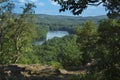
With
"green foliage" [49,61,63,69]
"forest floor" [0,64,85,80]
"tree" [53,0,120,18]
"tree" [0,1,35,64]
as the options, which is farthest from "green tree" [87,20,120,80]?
"tree" [0,1,35,64]

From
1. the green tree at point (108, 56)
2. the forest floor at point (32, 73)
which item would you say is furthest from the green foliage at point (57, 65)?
the green tree at point (108, 56)

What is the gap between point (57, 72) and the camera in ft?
74.9

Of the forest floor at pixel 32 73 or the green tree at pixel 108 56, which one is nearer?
the green tree at pixel 108 56

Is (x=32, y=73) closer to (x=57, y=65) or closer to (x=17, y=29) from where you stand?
(x=57, y=65)

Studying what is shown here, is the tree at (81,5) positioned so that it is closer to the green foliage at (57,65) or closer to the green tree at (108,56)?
the green tree at (108,56)

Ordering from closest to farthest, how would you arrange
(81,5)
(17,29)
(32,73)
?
(81,5) → (32,73) → (17,29)

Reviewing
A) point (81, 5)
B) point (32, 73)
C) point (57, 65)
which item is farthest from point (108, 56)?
point (57, 65)

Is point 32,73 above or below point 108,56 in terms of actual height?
below

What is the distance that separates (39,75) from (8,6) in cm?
1999

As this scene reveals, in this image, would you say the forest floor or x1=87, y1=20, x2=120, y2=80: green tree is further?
the forest floor

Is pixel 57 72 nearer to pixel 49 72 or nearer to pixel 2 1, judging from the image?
pixel 49 72

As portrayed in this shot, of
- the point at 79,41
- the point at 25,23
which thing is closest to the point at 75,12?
the point at 25,23

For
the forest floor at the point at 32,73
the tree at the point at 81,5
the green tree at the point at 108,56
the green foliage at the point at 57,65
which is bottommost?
the green foliage at the point at 57,65

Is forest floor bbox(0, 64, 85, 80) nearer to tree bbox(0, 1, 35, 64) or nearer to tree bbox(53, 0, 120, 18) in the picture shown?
tree bbox(53, 0, 120, 18)
